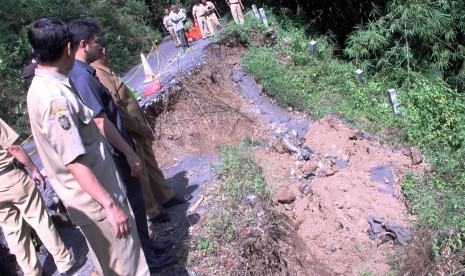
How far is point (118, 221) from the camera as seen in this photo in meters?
2.26

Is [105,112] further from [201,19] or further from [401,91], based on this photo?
[201,19]

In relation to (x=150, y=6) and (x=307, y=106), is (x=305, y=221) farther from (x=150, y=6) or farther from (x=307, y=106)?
(x=150, y=6)

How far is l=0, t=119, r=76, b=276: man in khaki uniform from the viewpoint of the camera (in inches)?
137

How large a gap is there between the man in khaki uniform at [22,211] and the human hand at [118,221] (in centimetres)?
163

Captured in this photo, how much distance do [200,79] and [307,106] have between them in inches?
83.7

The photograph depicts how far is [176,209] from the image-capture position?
448 cm

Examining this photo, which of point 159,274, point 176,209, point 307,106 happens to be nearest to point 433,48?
point 307,106

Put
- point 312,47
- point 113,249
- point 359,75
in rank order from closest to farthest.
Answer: point 113,249 → point 359,75 → point 312,47

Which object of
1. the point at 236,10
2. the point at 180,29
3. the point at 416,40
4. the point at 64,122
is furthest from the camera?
the point at 236,10

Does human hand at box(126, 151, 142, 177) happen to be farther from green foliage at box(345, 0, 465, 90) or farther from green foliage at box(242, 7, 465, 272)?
green foliage at box(345, 0, 465, 90)

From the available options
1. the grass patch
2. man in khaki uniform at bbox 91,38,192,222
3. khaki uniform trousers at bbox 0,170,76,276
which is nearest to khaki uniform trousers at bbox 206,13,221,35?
the grass patch

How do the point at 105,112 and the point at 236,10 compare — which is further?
the point at 236,10

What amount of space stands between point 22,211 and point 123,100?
1.23 m

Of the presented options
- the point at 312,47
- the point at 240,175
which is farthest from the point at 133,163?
the point at 312,47
